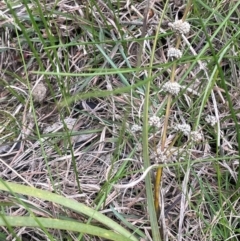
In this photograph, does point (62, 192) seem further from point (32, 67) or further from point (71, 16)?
point (71, 16)

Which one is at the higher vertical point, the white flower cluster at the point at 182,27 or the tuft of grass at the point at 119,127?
the white flower cluster at the point at 182,27

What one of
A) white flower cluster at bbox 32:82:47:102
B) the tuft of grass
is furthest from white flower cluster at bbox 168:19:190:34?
white flower cluster at bbox 32:82:47:102

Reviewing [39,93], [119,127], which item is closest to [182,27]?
[119,127]

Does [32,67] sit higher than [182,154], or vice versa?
[32,67]

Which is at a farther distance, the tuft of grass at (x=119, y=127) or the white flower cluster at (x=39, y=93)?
the white flower cluster at (x=39, y=93)

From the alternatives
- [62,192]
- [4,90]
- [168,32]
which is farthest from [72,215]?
[168,32]

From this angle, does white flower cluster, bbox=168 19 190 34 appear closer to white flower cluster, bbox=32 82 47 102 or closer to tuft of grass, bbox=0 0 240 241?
tuft of grass, bbox=0 0 240 241

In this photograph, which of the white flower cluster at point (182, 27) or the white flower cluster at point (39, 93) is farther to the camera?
the white flower cluster at point (39, 93)

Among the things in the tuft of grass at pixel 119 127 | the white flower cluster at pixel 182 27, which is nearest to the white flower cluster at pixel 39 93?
the tuft of grass at pixel 119 127

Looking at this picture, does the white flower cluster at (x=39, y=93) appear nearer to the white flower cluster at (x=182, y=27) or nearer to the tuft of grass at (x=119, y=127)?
the tuft of grass at (x=119, y=127)

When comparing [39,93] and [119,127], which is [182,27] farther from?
[39,93]

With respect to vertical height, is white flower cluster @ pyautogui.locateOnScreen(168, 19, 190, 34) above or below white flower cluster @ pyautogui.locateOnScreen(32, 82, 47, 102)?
above
